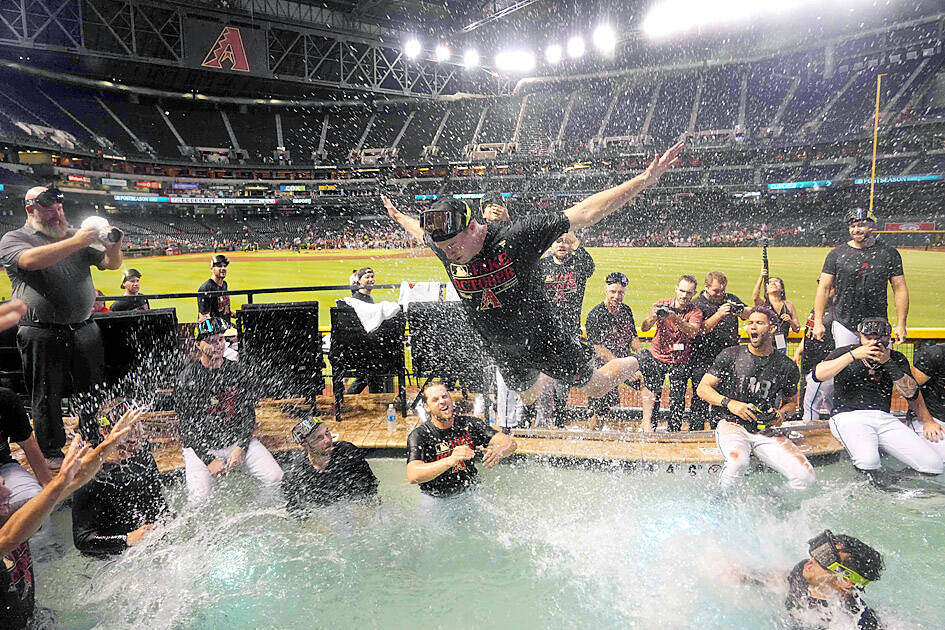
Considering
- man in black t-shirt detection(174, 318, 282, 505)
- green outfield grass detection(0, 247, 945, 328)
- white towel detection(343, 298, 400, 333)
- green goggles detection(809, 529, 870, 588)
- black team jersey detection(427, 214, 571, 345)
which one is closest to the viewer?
green goggles detection(809, 529, 870, 588)

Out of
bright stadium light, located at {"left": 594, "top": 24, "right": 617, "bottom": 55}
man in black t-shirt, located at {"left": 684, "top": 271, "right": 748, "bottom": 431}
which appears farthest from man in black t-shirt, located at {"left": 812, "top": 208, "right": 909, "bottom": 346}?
bright stadium light, located at {"left": 594, "top": 24, "right": 617, "bottom": 55}

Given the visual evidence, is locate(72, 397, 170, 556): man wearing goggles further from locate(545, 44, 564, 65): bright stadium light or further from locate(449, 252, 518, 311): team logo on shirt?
locate(545, 44, 564, 65): bright stadium light

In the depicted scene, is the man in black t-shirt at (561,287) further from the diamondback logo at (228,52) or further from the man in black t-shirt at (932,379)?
the diamondback logo at (228,52)

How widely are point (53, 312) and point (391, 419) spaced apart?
3445 millimetres

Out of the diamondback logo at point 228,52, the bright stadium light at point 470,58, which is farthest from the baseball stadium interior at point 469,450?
the bright stadium light at point 470,58

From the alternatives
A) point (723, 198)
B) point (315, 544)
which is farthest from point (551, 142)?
point (315, 544)

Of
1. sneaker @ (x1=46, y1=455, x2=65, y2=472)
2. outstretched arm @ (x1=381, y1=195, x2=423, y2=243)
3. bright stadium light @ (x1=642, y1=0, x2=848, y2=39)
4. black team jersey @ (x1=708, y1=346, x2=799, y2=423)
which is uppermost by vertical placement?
bright stadium light @ (x1=642, y1=0, x2=848, y2=39)

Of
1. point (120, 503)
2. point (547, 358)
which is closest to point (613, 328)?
point (547, 358)

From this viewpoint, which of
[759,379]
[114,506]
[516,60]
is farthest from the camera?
[516,60]

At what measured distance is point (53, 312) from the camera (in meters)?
4.34

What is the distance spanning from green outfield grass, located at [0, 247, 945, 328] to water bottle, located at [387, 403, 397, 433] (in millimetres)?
4361

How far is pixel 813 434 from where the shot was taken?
18.1 feet

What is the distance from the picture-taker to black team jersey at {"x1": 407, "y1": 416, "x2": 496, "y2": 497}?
438cm

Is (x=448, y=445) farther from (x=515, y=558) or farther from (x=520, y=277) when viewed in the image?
(x=520, y=277)
